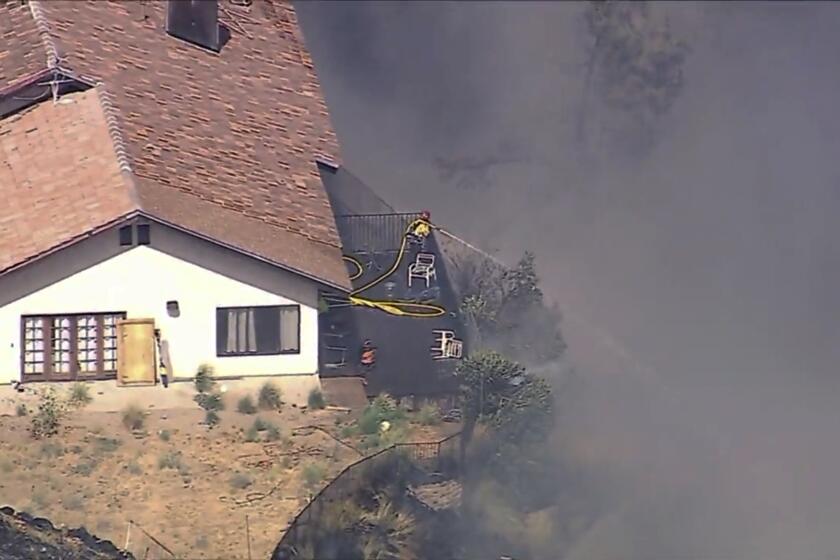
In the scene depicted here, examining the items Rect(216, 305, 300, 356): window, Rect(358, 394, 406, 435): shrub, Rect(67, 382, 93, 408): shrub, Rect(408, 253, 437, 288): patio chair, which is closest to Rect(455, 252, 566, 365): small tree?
Rect(408, 253, 437, 288): patio chair

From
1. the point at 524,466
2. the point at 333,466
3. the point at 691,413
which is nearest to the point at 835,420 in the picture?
the point at 691,413

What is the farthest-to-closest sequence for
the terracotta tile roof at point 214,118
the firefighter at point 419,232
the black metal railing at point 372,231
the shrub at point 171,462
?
1. the firefighter at point 419,232
2. the black metal railing at point 372,231
3. the terracotta tile roof at point 214,118
4. the shrub at point 171,462

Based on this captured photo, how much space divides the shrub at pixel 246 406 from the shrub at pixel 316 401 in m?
0.64

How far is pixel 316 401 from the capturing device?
18.3 metres

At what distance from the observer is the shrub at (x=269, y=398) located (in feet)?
59.7

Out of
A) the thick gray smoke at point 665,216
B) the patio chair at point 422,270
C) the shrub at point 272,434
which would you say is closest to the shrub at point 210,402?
the shrub at point 272,434

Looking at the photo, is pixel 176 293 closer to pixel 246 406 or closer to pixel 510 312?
pixel 246 406

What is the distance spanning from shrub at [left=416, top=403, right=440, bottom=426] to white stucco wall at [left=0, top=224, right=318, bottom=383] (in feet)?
4.75

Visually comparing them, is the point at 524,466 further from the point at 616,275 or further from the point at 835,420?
the point at 616,275

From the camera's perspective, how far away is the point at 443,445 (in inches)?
679

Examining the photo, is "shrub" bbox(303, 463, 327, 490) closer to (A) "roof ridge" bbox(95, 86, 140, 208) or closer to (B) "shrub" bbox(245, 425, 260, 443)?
(B) "shrub" bbox(245, 425, 260, 443)

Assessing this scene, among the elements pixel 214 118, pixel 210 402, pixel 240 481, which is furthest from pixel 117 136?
pixel 240 481

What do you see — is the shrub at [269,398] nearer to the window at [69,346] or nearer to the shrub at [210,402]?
the shrub at [210,402]

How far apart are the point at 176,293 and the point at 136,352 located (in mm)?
820
